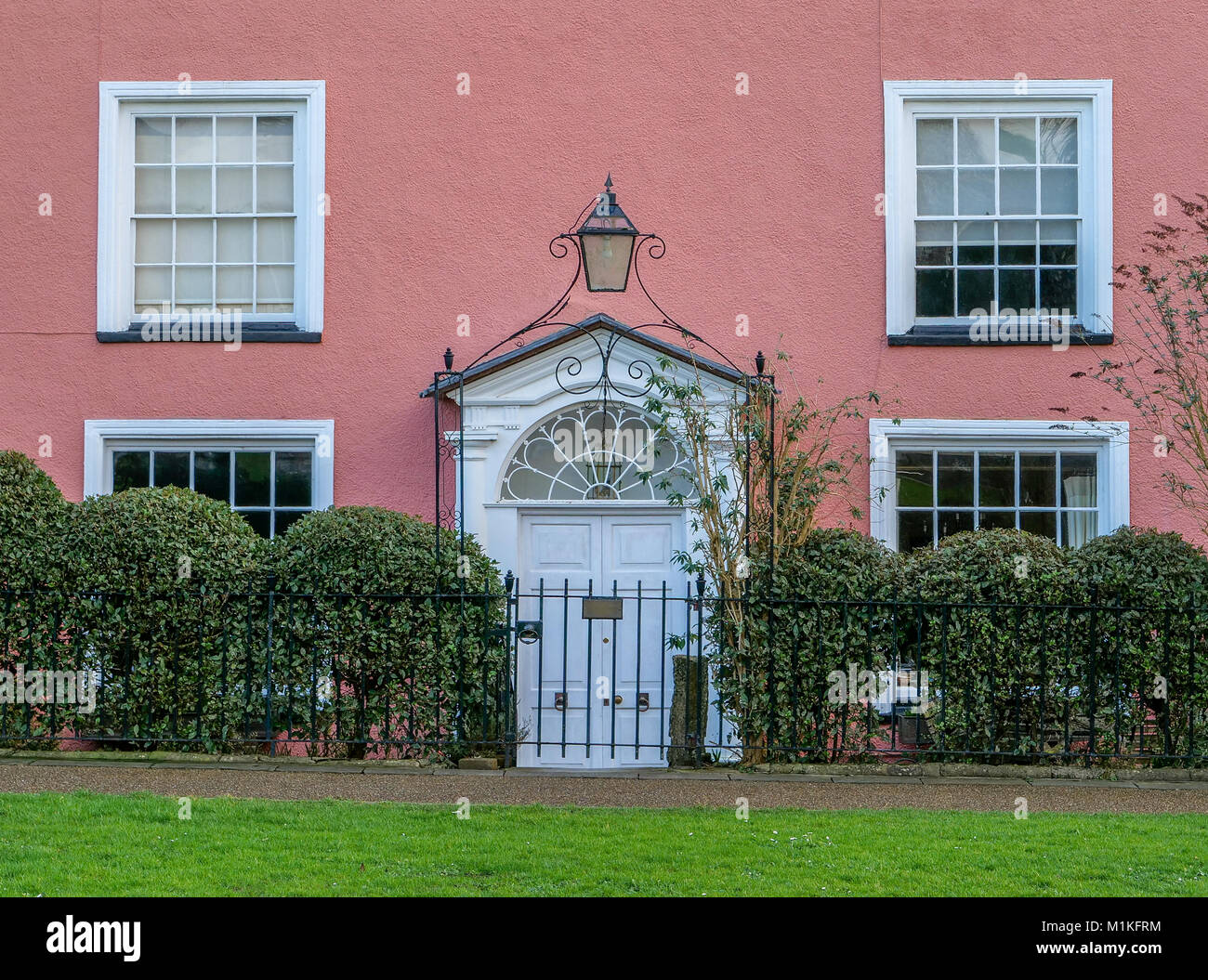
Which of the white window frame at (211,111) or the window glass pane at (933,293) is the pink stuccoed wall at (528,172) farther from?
the window glass pane at (933,293)

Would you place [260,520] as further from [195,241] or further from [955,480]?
[955,480]

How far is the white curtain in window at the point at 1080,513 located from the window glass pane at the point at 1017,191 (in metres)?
2.24

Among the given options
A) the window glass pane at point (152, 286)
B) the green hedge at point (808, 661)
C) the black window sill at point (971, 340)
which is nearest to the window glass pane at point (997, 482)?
the black window sill at point (971, 340)

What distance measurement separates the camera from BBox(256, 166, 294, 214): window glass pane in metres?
12.0

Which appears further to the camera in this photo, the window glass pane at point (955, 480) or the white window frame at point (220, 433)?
the window glass pane at point (955, 480)

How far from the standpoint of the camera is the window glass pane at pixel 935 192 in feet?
38.8

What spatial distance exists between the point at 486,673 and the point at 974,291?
5196 mm

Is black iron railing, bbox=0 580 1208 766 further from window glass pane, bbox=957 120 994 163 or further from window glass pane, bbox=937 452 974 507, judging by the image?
window glass pane, bbox=957 120 994 163

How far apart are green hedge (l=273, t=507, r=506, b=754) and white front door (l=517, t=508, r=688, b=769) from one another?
140cm

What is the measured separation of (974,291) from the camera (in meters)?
11.8

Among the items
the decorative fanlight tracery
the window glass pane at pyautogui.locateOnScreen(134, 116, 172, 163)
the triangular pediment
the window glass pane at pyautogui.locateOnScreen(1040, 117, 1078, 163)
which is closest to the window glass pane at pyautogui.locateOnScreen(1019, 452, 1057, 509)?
the window glass pane at pyautogui.locateOnScreen(1040, 117, 1078, 163)

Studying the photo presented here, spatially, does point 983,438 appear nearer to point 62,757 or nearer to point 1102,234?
point 1102,234

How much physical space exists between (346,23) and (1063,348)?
639cm

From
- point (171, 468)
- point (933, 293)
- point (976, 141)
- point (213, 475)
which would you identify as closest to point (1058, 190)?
point (976, 141)
